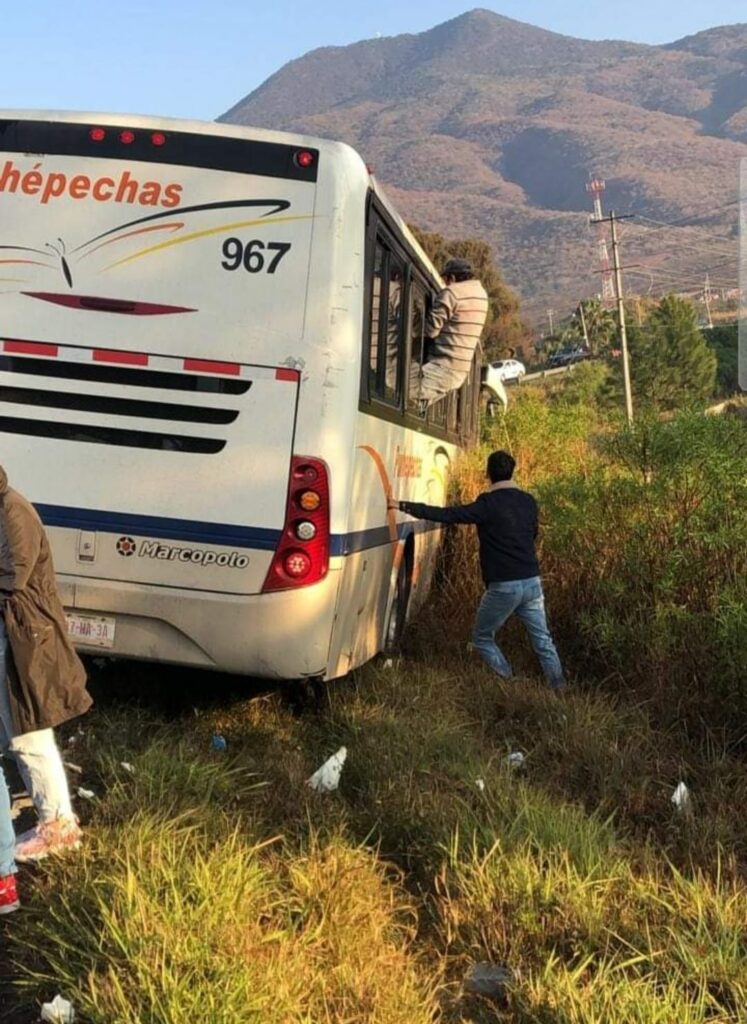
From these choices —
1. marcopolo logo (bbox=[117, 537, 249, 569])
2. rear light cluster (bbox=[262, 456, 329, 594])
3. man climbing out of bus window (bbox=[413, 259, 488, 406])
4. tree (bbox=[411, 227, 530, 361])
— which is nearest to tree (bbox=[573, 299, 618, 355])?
tree (bbox=[411, 227, 530, 361])

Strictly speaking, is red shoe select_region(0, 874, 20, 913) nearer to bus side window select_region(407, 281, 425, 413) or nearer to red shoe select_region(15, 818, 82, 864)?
red shoe select_region(15, 818, 82, 864)

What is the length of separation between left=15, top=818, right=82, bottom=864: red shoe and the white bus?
124 cm

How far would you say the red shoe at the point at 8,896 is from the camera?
3.38 metres

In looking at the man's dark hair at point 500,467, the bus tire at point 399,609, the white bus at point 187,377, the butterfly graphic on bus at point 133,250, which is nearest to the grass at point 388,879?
the white bus at point 187,377

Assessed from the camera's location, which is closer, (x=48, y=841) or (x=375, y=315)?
(x=48, y=841)

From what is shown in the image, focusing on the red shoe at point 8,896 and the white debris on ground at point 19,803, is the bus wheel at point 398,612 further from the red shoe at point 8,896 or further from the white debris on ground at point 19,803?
the red shoe at point 8,896

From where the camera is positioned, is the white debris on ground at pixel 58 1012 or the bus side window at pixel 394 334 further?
the bus side window at pixel 394 334

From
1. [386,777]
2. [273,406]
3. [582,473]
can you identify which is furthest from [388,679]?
[582,473]

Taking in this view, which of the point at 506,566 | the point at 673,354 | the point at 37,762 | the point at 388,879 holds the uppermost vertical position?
the point at 673,354

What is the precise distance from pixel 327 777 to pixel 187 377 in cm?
207

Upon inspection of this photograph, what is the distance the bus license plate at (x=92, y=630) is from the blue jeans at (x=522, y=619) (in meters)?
3.03

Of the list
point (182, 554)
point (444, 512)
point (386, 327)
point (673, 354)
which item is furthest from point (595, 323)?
point (182, 554)

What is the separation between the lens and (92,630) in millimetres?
4934

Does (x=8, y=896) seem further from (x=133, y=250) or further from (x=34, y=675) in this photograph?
(x=133, y=250)
